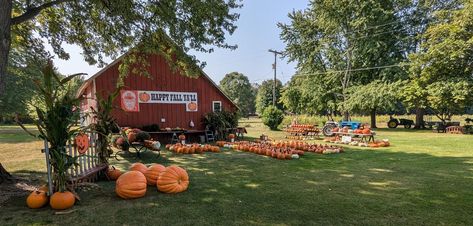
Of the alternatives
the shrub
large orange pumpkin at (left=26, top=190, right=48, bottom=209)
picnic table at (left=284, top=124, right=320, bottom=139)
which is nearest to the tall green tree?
the shrub

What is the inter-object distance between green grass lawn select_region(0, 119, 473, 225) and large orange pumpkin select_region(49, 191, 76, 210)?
12 cm

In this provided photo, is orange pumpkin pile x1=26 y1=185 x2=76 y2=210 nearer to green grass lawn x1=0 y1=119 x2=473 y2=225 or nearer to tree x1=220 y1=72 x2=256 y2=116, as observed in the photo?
green grass lawn x1=0 y1=119 x2=473 y2=225

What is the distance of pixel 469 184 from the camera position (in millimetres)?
5391

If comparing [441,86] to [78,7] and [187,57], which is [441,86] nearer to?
[187,57]

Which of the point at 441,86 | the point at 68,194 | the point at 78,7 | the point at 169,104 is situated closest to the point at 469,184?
the point at 68,194

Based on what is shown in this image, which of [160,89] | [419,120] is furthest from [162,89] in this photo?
[419,120]

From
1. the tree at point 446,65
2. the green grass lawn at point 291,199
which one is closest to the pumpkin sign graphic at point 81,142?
the green grass lawn at point 291,199

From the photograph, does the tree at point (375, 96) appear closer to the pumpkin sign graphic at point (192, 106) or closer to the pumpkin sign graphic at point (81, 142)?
the pumpkin sign graphic at point (192, 106)

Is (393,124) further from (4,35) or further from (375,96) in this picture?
(4,35)

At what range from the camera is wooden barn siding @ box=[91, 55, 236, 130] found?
12828mm

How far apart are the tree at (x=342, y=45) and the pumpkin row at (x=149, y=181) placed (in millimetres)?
23820

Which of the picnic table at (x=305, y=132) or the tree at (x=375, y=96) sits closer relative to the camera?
the picnic table at (x=305, y=132)

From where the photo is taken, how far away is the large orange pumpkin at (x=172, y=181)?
486cm

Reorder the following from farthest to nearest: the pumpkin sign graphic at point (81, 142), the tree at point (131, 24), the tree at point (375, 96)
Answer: the tree at point (375, 96), the tree at point (131, 24), the pumpkin sign graphic at point (81, 142)
